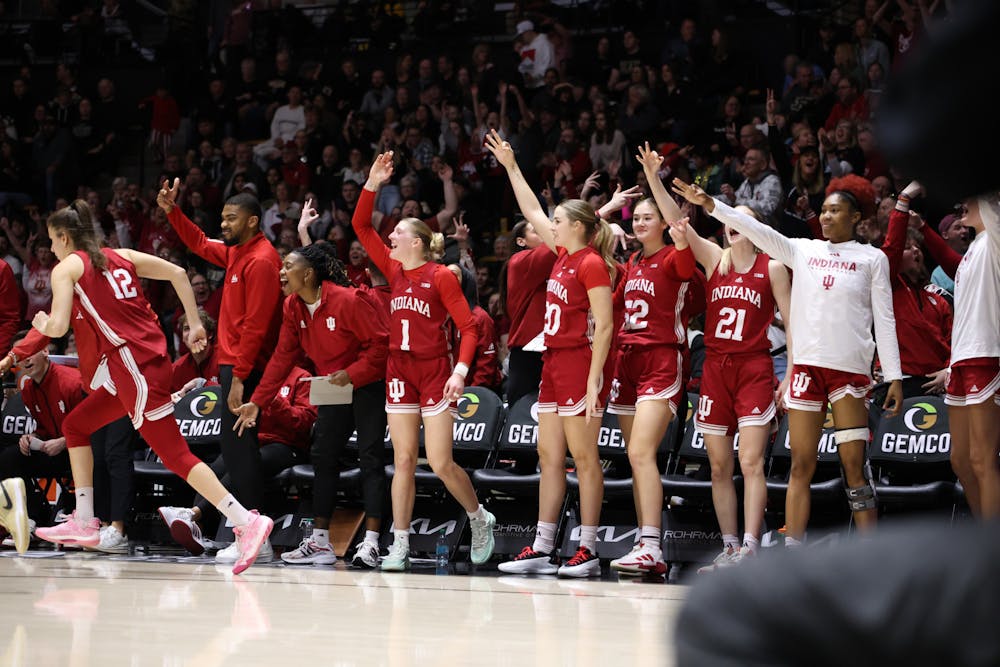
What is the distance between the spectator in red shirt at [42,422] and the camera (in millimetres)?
8820

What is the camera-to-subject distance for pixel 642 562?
6.70 meters

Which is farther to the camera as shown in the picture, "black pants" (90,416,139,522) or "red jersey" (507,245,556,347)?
"black pants" (90,416,139,522)

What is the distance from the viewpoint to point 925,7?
37.2ft

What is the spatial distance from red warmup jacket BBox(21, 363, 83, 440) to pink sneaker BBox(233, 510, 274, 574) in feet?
9.94

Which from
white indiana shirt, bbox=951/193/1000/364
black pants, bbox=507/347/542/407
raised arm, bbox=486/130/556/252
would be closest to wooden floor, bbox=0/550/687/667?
black pants, bbox=507/347/542/407

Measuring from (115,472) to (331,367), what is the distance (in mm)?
1806

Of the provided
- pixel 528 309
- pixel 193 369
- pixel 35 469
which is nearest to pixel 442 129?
pixel 193 369

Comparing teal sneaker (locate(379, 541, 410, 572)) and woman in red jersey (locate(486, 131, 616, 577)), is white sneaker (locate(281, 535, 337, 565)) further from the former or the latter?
woman in red jersey (locate(486, 131, 616, 577))

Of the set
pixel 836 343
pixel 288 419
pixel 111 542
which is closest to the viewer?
pixel 836 343

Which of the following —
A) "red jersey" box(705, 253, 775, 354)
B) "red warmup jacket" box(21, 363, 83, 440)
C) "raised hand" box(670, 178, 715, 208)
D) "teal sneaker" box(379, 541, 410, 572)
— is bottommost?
"teal sneaker" box(379, 541, 410, 572)

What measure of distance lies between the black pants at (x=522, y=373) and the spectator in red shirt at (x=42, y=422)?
3.30m

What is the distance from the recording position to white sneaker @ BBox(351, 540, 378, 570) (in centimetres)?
730

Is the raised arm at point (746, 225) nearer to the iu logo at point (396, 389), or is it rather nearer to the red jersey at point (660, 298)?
the red jersey at point (660, 298)

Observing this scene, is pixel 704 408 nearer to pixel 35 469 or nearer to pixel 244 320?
pixel 244 320
